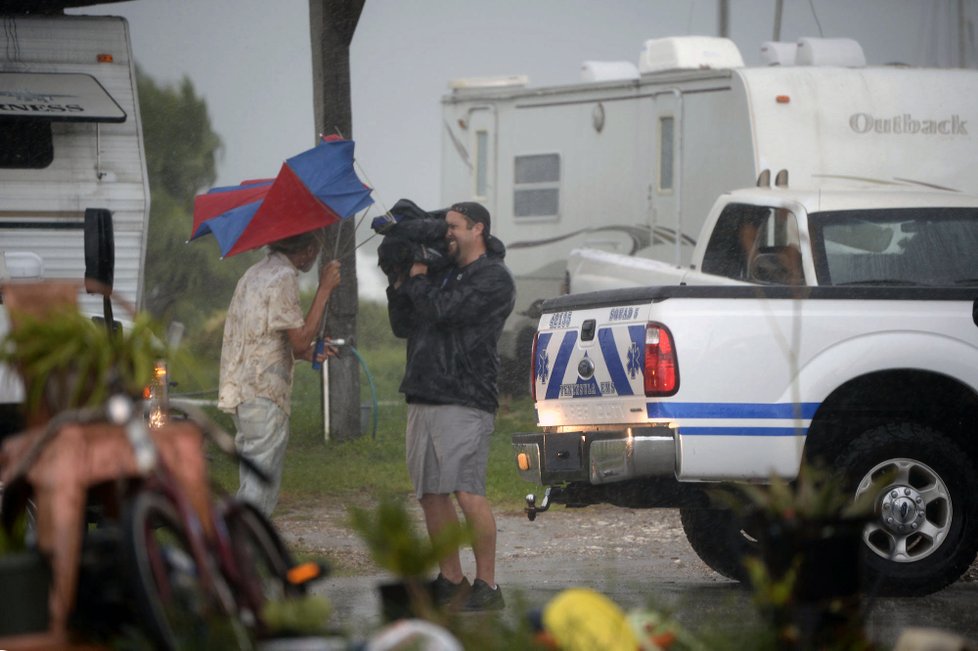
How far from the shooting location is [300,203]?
714cm

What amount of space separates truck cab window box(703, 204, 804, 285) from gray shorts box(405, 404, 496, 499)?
7.66ft

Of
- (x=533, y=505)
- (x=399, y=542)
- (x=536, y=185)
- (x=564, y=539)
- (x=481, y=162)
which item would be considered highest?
(x=481, y=162)

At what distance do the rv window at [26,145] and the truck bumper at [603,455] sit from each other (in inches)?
195

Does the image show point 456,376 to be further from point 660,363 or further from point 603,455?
point 660,363

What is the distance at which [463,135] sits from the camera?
16.5m

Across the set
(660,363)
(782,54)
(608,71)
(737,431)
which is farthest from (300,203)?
(608,71)

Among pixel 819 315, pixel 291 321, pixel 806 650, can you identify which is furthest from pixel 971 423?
pixel 806 650

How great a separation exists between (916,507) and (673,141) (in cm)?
764

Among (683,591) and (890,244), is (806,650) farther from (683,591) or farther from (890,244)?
(890,244)

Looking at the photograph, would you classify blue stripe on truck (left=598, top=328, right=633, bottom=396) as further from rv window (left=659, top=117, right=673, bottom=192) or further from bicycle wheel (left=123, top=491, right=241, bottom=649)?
rv window (left=659, top=117, right=673, bottom=192)

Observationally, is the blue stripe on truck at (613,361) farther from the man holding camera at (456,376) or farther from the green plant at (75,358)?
the green plant at (75,358)

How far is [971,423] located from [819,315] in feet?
3.31

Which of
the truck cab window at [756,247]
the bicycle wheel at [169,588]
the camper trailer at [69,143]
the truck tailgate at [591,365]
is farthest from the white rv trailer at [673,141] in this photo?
the bicycle wheel at [169,588]

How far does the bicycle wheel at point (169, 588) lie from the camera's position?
3.03 m
